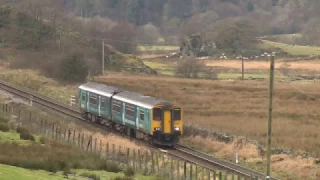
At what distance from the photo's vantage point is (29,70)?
78250 mm

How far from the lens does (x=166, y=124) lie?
4147 cm

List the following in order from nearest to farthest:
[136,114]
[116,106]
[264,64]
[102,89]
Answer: [136,114] → [116,106] → [102,89] → [264,64]

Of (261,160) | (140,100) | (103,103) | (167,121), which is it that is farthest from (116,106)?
(261,160)

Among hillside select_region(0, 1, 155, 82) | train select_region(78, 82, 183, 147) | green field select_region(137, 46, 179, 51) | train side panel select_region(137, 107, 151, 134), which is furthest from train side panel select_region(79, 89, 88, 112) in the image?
green field select_region(137, 46, 179, 51)

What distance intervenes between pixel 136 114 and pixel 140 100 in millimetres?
1031

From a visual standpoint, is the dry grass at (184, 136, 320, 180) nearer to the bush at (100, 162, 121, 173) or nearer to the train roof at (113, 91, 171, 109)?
the train roof at (113, 91, 171, 109)

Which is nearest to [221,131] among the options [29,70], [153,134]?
[153,134]

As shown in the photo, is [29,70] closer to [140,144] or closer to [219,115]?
[219,115]

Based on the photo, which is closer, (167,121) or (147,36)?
(167,121)

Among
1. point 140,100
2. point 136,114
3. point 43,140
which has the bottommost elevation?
point 43,140

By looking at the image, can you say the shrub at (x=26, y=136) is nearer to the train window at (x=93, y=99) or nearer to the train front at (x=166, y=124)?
the train front at (x=166, y=124)

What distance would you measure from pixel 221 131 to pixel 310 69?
5946 centimetres

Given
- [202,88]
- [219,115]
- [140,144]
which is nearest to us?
[140,144]

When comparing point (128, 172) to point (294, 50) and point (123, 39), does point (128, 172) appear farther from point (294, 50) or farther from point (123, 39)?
point (294, 50)
